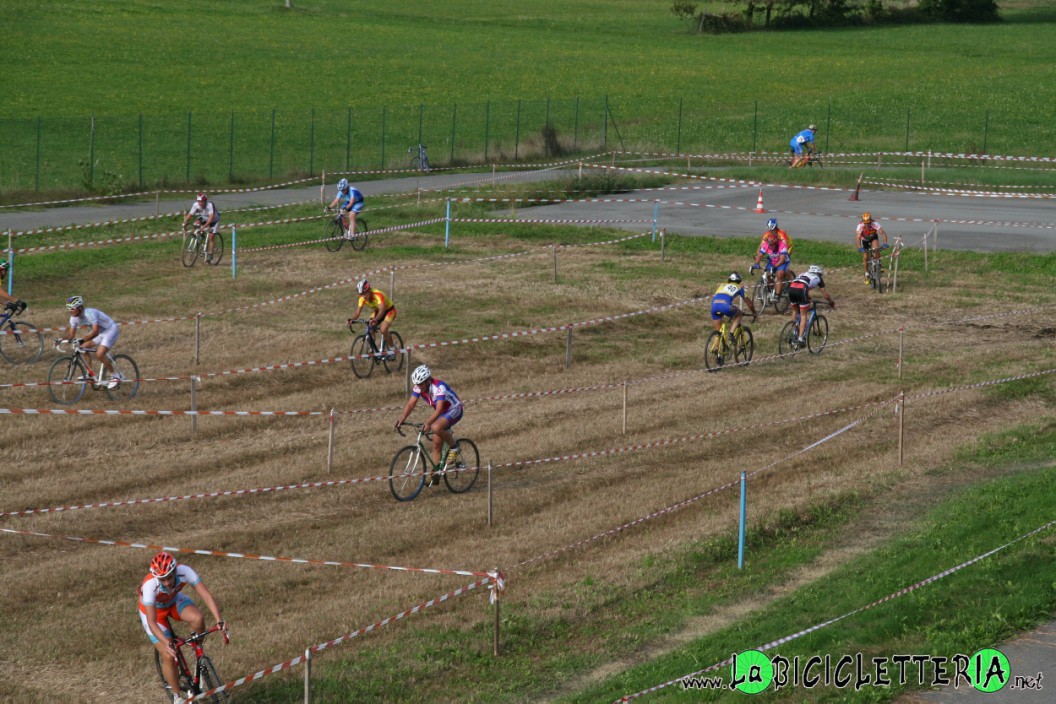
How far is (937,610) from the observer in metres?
13.2

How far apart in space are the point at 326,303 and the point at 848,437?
12724 mm

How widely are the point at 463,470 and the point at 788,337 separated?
33.9 feet

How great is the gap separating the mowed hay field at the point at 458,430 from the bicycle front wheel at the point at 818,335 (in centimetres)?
42

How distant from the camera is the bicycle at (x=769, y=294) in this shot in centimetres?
2911

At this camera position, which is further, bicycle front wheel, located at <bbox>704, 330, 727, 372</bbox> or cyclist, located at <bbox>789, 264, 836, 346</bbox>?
cyclist, located at <bbox>789, 264, 836, 346</bbox>

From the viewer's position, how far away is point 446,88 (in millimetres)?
73375

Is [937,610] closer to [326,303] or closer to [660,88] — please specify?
[326,303]

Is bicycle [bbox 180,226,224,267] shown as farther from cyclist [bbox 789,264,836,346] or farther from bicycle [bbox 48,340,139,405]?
cyclist [bbox 789,264,836,346]

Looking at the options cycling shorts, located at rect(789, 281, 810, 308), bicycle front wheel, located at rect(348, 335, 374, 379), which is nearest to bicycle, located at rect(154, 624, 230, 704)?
bicycle front wheel, located at rect(348, 335, 374, 379)

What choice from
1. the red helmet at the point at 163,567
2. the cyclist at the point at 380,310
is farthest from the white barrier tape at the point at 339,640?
the cyclist at the point at 380,310

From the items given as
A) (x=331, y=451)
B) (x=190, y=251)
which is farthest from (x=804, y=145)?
(x=331, y=451)

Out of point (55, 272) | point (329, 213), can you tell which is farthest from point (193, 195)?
point (55, 272)

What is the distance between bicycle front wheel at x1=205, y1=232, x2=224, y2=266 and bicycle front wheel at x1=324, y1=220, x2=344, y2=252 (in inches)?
116

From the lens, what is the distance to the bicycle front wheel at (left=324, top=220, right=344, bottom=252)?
35.4m
